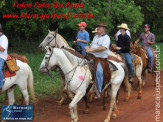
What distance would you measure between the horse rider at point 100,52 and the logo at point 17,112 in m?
1.98

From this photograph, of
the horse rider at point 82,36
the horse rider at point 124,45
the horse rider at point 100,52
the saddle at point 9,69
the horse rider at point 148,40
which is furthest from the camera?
the horse rider at point 148,40

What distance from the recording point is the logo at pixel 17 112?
7703 mm

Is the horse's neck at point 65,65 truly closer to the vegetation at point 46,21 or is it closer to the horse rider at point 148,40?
the vegetation at point 46,21

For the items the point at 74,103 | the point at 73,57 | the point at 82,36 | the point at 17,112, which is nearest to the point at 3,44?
the point at 73,57

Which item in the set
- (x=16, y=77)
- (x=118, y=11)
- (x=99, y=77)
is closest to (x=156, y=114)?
(x=99, y=77)

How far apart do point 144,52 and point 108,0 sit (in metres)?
9.24

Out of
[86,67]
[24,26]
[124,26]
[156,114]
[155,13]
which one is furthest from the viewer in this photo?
[155,13]

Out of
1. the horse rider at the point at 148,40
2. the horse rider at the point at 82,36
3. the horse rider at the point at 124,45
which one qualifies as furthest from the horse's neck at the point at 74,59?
the horse rider at the point at 148,40

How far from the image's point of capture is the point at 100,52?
7418 millimetres

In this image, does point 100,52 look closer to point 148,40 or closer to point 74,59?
point 74,59

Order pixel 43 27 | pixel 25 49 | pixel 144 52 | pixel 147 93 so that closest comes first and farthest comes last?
pixel 147 93
pixel 144 52
pixel 43 27
pixel 25 49

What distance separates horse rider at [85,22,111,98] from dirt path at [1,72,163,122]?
1.10 metres

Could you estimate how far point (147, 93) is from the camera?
36.9ft

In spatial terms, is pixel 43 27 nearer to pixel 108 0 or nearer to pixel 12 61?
pixel 108 0
